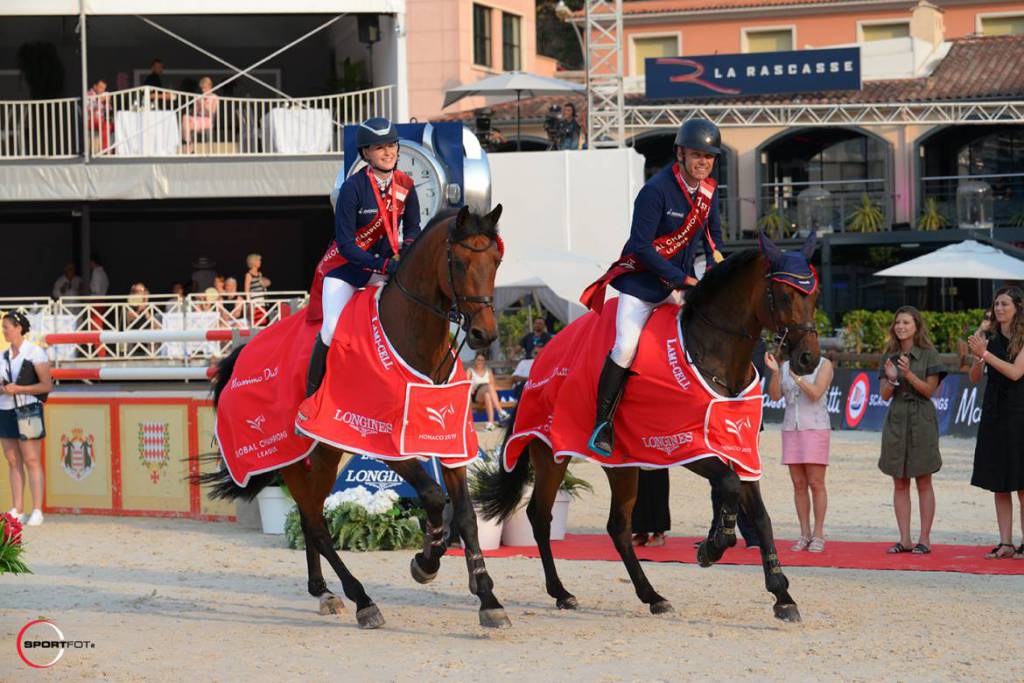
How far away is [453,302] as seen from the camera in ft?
27.0

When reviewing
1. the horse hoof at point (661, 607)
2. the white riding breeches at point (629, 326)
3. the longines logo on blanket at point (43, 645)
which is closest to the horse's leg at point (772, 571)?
the horse hoof at point (661, 607)

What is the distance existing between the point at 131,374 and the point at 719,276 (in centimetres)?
→ 870

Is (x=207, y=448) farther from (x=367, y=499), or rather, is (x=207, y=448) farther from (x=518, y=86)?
(x=518, y=86)

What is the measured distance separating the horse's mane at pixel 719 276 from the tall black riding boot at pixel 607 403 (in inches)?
23.9

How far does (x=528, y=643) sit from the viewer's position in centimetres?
801

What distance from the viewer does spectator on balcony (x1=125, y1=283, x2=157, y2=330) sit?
19266 mm

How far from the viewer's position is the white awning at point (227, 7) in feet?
78.8

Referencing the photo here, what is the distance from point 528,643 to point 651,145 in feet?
126

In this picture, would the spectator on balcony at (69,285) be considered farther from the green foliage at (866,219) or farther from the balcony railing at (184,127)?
the green foliage at (866,219)

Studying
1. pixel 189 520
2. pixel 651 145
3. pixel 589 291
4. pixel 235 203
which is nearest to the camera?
pixel 589 291

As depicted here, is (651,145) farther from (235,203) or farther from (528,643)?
(528,643)

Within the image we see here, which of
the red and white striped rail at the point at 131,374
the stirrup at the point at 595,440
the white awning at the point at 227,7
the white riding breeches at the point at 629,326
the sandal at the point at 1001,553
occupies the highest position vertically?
the white awning at the point at 227,7

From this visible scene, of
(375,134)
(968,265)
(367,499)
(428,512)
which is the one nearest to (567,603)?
(428,512)

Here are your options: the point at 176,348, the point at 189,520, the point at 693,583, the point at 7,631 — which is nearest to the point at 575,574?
the point at 693,583
